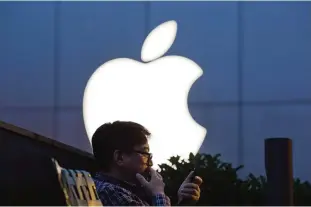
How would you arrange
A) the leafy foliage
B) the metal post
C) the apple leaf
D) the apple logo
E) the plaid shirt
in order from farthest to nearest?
the apple leaf < the apple logo < the leafy foliage < the plaid shirt < the metal post

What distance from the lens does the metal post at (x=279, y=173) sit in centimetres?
239

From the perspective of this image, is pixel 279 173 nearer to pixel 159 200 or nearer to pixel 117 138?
pixel 159 200

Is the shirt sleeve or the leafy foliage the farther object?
the leafy foliage

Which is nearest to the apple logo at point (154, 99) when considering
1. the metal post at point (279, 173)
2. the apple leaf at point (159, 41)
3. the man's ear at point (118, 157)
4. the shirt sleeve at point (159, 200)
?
the apple leaf at point (159, 41)

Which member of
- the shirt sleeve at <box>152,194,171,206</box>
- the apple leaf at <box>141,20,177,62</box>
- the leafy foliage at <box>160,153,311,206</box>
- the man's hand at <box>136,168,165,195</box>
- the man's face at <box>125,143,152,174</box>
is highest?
the apple leaf at <box>141,20,177,62</box>

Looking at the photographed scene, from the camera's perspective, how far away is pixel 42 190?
364 cm

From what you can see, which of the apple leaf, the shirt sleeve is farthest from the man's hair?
the apple leaf

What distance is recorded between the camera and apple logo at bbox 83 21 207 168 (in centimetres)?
602

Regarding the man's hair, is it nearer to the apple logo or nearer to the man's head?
the man's head

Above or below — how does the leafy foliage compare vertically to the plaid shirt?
below

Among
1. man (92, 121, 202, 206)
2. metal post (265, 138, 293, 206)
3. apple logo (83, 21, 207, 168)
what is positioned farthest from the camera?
apple logo (83, 21, 207, 168)

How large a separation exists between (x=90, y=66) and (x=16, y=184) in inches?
130

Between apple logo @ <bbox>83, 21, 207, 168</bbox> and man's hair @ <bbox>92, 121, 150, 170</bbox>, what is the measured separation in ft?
9.92

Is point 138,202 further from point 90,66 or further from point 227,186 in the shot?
point 90,66
